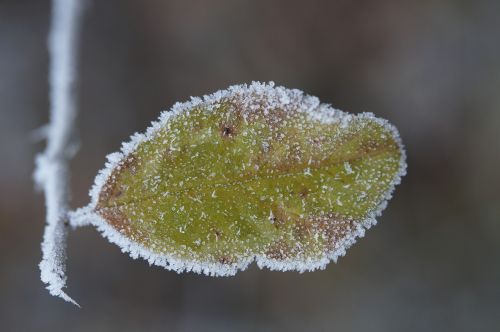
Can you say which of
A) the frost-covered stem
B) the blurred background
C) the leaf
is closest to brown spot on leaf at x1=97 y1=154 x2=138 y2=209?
the leaf

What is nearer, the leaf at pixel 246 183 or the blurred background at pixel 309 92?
the leaf at pixel 246 183

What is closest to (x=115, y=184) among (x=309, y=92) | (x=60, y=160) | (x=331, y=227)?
(x=60, y=160)

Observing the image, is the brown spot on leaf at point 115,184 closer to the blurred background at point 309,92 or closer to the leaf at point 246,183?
the leaf at point 246,183

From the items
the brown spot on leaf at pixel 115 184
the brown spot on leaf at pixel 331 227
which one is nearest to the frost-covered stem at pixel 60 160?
the brown spot on leaf at pixel 115 184

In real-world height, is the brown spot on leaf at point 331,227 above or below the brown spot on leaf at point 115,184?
below

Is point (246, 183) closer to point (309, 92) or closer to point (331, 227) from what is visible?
point (331, 227)

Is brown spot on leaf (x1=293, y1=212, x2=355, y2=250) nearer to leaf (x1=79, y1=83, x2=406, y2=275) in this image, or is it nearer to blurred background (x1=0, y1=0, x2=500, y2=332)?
leaf (x1=79, y1=83, x2=406, y2=275)

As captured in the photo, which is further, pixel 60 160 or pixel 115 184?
pixel 60 160
